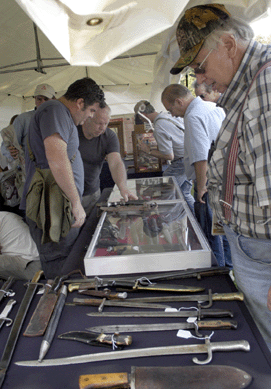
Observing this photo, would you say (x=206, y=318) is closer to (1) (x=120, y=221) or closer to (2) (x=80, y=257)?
(2) (x=80, y=257)

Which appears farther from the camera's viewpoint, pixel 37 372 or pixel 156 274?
pixel 156 274

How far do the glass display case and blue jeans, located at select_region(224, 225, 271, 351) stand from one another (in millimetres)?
274

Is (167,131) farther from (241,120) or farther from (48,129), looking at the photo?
(241,120)

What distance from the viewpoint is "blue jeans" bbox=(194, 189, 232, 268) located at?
3.20 m

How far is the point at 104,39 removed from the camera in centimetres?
201

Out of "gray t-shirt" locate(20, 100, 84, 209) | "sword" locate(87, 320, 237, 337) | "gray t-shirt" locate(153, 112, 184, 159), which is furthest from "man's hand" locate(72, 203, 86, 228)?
"gray t-shirt" locate(153, 112, 184, 159)

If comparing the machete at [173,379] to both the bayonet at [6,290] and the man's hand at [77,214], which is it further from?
the man's hand at [77,214]

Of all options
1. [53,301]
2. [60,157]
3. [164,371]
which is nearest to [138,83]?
[60,157]

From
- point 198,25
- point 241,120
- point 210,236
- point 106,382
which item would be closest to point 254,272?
point 241,120

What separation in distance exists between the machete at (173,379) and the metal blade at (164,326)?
0.74 feet

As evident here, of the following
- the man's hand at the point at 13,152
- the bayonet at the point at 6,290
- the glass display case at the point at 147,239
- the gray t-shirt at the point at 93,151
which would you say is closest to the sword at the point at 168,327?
the glass display case at the point at 147,239

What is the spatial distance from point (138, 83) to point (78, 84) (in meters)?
4.77

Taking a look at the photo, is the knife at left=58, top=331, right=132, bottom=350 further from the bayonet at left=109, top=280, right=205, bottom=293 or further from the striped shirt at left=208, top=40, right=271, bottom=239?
the striped shirt at left=208, top=40, right=271, bottom=239

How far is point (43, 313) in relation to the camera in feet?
4.57
